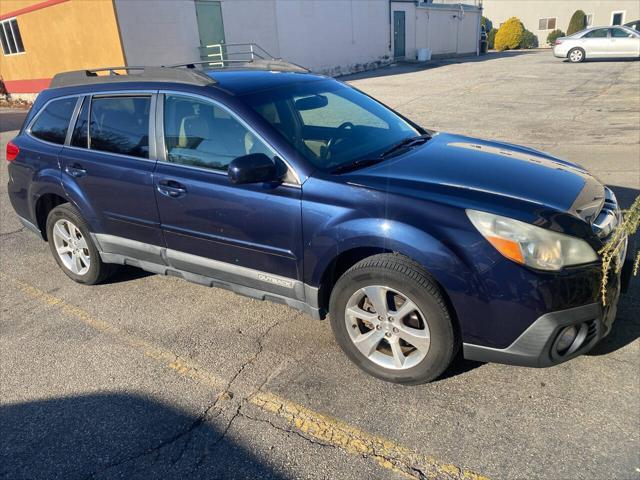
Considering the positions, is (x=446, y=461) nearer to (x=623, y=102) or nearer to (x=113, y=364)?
(x=113, y=364)

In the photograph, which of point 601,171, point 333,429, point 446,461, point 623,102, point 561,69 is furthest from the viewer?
point 561,69

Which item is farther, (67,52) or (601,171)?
(67,52)

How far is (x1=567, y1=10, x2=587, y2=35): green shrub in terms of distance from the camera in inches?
1603

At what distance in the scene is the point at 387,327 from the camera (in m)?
2.98

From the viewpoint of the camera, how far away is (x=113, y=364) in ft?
11.2

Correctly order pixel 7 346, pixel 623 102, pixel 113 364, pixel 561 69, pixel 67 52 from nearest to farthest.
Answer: pixel 113 364, pixel 7 346, pixel 623 102, pixel 67 52, pixel 561 69

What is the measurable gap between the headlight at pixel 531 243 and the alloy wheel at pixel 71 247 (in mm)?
3379

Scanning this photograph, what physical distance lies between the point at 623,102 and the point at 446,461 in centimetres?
1342

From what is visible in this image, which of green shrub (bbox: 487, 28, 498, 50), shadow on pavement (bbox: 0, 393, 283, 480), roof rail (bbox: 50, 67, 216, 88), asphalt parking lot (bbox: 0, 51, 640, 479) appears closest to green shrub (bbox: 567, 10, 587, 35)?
green shrub (bbox: 487, 28, 498, 50)

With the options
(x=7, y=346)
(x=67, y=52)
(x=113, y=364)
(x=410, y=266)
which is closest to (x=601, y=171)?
(x=410, y=266)

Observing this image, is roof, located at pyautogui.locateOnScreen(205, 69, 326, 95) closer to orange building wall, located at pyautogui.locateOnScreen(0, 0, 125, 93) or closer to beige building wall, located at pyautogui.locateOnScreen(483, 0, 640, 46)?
orange building wall, located at pyautogui.locateOnScreen(0, 0, 125, 93)

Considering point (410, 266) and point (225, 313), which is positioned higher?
point (410, 266)

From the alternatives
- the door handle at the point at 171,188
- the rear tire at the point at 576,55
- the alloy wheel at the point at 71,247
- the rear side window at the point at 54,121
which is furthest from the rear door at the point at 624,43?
the alloy wheel at the point at 71,247

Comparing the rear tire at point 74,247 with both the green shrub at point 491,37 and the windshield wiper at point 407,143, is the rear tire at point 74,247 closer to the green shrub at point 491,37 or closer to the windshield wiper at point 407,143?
the windshield wiper at point 407,143
